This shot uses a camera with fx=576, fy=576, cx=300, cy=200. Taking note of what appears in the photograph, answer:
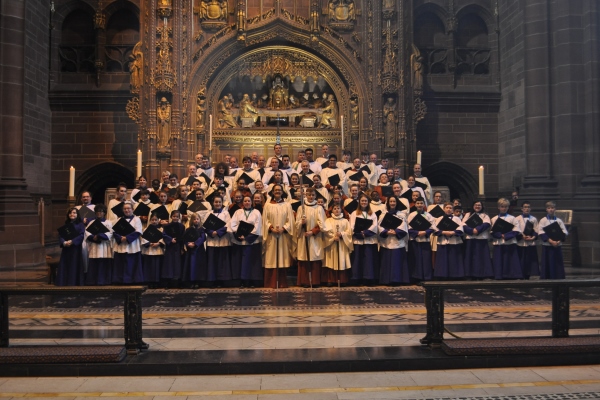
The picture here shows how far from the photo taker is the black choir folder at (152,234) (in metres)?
10.8

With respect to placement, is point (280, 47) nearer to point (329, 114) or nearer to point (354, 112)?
point (329, 114)

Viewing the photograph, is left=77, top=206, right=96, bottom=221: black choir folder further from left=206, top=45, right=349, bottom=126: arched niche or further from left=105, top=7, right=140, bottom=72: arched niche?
left=105, top=7, right=140, bottom=72: arched niche

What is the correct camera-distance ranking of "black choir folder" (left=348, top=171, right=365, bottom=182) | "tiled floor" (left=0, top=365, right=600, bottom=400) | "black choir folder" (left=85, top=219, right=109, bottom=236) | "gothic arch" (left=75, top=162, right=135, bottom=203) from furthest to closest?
"gothic arch" (left=75, top=162, right=135, bottom=203)
"black choir folder" (left=348, top=171, right=365, bottom=182)
"black choir folder" (left=85, top=219, right=109, bottom=236)
"tiled floor" (left=0, top=365, right=600, bottom=400)

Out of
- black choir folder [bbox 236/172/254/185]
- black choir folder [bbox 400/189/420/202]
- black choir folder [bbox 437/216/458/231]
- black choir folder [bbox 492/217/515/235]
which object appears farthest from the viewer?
black choir folder [bbox 236/172/254/185]

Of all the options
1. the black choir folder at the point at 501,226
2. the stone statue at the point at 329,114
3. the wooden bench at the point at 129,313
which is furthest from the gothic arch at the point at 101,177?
the wooden bench at the point at 129,313

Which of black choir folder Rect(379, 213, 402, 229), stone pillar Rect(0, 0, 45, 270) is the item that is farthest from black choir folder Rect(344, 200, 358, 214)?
stone pillar Rect(0, 0, 45, 270)

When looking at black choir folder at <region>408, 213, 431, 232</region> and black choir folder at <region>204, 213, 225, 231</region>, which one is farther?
black choir folder at <region>408, 213, 431, 232</region>

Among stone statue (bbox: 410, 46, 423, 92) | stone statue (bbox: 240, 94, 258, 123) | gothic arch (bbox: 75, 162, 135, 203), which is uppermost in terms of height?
stone statue (bbox: 410, 46, 423, 92)

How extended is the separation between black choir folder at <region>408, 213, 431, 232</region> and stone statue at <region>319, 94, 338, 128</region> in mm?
7092

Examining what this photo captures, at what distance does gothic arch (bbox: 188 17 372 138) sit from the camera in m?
16.8

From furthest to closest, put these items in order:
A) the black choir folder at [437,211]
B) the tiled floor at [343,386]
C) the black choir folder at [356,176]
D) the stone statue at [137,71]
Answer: the stone statue at [137,71] → the black choir folder at [356,176] → the black choir folder at [437,211] → the tiled floor at [343,386]

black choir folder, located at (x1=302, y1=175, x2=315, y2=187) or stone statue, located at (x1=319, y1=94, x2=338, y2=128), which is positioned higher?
stone statue, located at (x1=319, y1=94, x2=338, y2=128)

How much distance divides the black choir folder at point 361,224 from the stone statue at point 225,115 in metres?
7.86

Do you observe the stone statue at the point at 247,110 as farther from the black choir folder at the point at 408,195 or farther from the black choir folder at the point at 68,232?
the black choir folder at the point at 68,232
